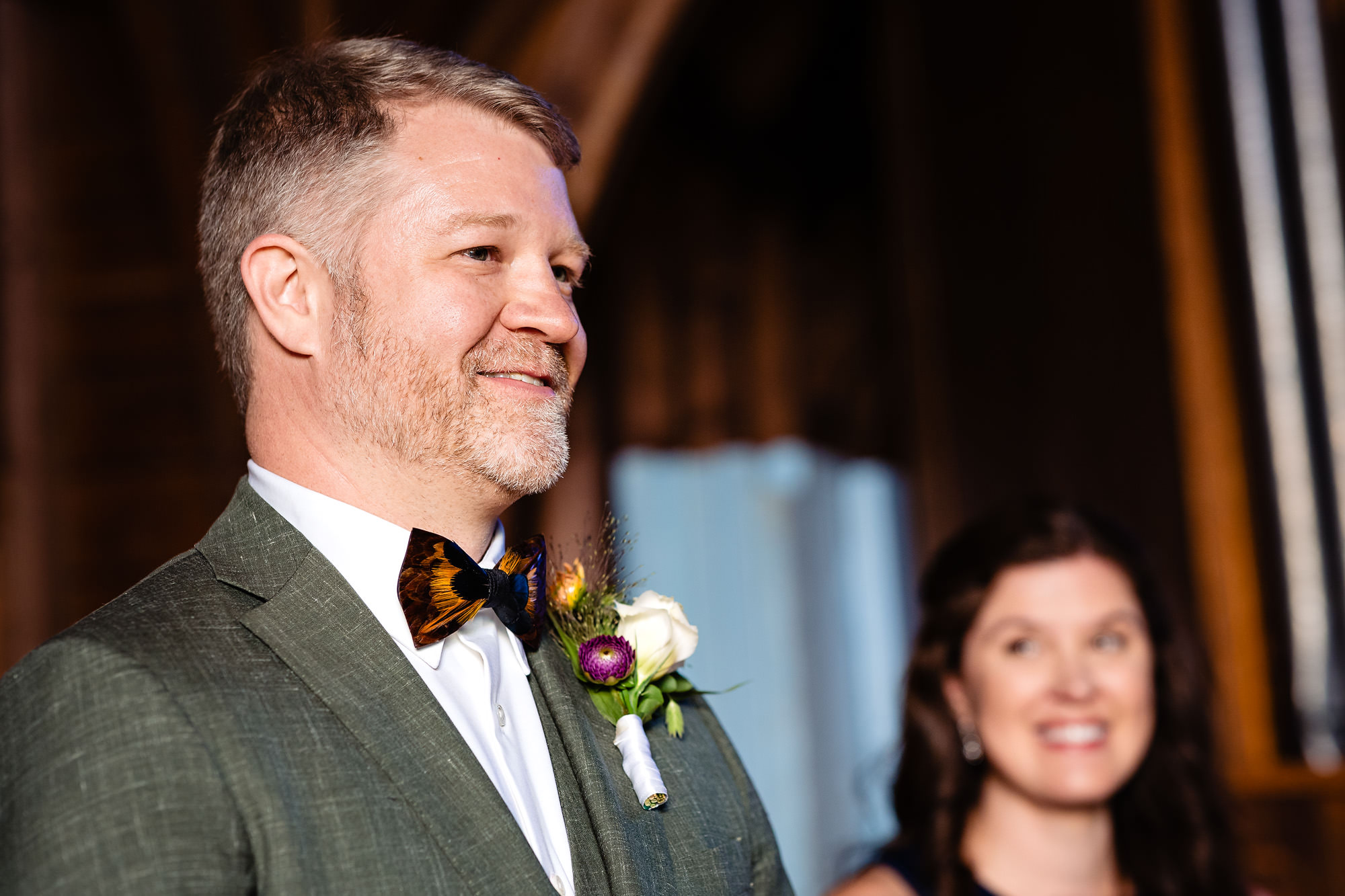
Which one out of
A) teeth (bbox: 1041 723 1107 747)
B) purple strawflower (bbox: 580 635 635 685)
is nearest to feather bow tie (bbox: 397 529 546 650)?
purple strawflower (bbox: 580 635 635 685)

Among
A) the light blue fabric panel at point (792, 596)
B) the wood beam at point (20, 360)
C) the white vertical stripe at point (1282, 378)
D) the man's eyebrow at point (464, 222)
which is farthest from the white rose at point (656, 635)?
the light blue fabric panel at point (792, 596)

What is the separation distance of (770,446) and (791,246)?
1.05m

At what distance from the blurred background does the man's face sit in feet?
1.03

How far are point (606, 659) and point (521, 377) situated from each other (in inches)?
13.9

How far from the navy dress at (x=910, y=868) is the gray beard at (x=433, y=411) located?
1649 mm

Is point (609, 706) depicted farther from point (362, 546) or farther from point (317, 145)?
point (317, 145)

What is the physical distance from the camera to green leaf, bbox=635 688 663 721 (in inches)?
58.1

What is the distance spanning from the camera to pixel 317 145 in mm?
1368

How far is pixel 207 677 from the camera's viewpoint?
3.60ft

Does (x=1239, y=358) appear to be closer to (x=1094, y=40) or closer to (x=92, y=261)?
(x=1094, y=40)

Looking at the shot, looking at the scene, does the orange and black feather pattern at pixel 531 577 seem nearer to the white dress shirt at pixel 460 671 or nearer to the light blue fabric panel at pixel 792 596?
the white dress shirt at pixel 460 671

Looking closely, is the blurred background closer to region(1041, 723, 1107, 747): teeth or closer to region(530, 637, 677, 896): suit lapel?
region(530, 637, 677, 896): suit lapel

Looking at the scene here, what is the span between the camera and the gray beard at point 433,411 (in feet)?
4.20

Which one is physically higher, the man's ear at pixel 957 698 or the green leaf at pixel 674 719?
the green leaf at pixel 674 719
